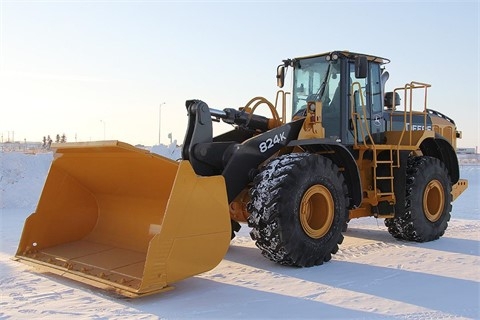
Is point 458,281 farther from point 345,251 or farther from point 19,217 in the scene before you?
point 19,217

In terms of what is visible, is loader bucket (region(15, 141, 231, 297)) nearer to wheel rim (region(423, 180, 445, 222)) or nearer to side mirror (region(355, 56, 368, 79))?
side mirror (region(355, 56, 368, 79))

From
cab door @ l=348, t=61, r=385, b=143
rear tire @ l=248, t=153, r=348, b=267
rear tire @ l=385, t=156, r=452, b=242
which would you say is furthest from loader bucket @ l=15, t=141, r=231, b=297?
rear tire @ l=385, t=156, r=452, b=242

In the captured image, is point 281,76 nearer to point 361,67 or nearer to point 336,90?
point 336,90

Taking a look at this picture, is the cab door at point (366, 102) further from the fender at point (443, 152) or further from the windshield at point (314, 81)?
the fender at point (443, 152)

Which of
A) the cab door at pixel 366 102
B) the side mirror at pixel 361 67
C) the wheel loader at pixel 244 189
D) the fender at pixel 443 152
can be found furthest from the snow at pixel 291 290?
the side mirror at pixel 361 67

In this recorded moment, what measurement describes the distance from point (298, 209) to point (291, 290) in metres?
1.18

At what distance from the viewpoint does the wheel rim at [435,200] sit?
29.2ft

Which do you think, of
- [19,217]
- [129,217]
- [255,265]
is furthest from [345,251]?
[19,217]

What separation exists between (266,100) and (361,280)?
9.25 feet

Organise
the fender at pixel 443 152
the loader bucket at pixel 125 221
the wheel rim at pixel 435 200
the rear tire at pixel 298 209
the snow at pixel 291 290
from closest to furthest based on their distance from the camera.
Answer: the snow at pixel 291 290, the loader bucket at pixel 125 221, the rear tire at pixel 298 209, the wheel rim at pixel 435 200, the fender at pixel 443 152

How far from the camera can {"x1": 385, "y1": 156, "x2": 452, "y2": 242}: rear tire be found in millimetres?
8383

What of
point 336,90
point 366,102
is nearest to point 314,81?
point 336,90

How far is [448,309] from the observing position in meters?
4.80

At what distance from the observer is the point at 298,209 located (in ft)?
20.6
